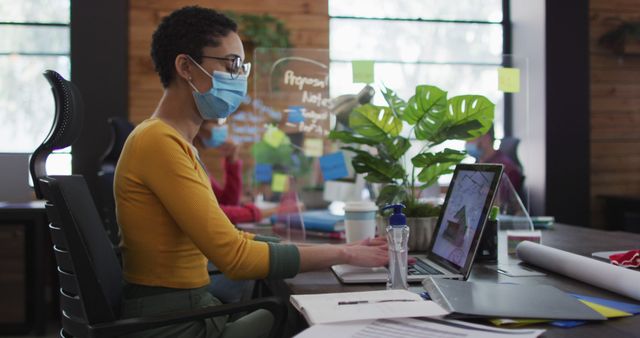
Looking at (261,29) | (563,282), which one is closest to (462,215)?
(563,282)

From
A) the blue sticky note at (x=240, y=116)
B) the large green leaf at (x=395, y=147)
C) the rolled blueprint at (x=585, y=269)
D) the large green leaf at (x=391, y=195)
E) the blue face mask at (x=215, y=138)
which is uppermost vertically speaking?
the blue sticky note at (x=240, y=116)

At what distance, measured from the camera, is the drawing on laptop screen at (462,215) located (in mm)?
1279

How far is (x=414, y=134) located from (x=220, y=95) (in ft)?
1.96

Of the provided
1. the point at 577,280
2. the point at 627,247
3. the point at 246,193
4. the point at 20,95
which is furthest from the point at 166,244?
the point at 20,95

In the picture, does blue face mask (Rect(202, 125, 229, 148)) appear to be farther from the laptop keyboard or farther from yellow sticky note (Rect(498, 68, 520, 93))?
the laptop keyboard

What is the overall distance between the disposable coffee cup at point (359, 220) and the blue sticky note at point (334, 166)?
410 mm

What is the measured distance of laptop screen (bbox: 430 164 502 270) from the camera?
1248 millimetres

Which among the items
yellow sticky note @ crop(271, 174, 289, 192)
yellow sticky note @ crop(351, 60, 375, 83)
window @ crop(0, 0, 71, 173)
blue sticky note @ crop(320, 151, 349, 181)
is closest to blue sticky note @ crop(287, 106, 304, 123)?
yellow sticky note @ crop(271, 174, 289, 192)

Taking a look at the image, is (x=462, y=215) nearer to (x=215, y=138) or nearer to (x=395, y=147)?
(x=395, y=147)

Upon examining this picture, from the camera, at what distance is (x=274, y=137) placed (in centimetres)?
256

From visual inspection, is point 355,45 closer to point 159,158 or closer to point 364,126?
point 364,126

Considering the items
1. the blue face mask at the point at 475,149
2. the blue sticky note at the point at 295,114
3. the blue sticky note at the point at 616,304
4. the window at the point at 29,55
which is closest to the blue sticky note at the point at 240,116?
the window at the point at 29,55

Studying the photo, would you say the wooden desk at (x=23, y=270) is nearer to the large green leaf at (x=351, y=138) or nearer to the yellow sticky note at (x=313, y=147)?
the yellow sticky note at (x=313, y=147)

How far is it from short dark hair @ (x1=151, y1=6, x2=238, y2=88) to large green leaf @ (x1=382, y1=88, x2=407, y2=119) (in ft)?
1.78
